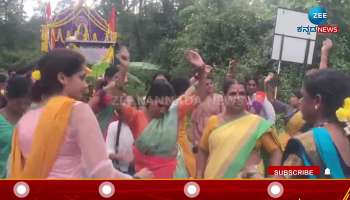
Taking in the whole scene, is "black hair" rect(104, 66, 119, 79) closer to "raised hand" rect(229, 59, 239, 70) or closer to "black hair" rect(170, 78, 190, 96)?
"black hair" rect(170, 78, 190, 96)

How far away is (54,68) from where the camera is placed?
246 cm

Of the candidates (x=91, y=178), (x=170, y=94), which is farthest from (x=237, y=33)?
(x=91, y=178)

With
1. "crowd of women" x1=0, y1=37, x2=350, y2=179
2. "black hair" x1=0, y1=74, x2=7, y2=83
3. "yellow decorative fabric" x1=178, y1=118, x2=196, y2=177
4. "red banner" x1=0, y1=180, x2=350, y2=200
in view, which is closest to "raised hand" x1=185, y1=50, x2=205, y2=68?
"crowd of women" x1=0, y1=37, x2=350, y2=179

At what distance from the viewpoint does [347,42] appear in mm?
2818

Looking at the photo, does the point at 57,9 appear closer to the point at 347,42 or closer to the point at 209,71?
the point at 209,71

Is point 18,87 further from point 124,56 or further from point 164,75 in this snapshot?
point 164,75

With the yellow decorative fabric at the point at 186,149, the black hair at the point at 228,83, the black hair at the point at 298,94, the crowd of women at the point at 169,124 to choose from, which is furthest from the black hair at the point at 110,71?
the black hair at the point at 298,94

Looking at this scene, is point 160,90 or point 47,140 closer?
point 47,140

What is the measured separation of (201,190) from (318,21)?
101 centimetres

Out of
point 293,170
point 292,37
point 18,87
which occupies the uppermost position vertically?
point 292,37

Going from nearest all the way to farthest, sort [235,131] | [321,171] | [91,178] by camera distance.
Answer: [91,178]
[321,171]
[235,131]

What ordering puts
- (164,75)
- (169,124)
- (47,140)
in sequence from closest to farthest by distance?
(47,140) < (164,75) < (169,124)

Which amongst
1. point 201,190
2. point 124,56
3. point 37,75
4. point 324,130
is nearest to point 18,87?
point 37,75

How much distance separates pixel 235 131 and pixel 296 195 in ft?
1.41
